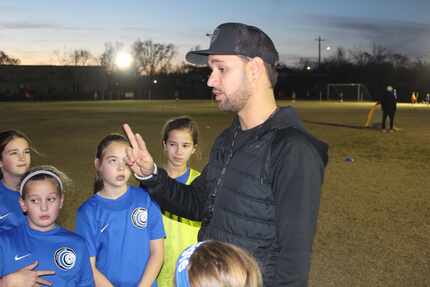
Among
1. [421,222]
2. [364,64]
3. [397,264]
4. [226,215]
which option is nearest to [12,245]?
[226,215]

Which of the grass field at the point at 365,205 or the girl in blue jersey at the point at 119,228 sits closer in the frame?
the girl in blue jersey at the point at 119,228

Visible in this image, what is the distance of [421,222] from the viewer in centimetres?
668

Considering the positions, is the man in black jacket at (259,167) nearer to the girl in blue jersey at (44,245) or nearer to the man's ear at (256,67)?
the man's ear at (256,67)

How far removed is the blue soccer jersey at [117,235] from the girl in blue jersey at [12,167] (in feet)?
2.51

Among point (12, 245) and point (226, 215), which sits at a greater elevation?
point (226, 215)

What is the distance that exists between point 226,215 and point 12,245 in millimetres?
1529

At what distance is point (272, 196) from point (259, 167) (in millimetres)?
137

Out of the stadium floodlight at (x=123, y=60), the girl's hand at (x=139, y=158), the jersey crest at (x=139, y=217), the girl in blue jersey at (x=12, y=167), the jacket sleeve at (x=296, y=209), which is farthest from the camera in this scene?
the stadium floodlight at (x=123, y=60)

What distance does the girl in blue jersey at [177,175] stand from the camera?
376 cm

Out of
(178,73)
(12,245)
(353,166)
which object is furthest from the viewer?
(178,73)

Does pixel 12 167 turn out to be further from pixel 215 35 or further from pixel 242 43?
pixel 242 43

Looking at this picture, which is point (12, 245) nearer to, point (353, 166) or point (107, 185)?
point (107, 185)

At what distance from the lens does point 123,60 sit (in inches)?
4343

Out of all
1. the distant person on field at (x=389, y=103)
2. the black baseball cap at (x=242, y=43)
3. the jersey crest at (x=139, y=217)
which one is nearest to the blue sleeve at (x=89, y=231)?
the jersey crest at (x=139, y=217)
